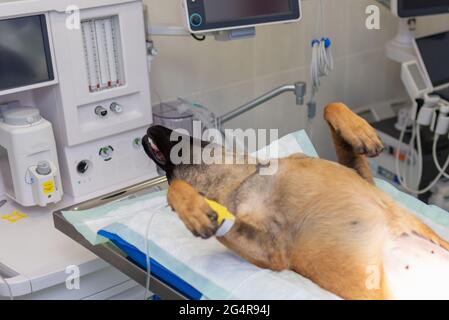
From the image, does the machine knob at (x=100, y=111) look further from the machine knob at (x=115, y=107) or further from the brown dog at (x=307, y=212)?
the brown dog at (x=307, y=212)

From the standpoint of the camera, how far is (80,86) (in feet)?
5.44

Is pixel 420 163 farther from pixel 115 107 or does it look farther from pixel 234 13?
pixel 115 107

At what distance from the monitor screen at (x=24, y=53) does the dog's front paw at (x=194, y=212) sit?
22.8 inches

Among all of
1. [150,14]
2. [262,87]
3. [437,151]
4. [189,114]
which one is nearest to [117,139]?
[189,114]

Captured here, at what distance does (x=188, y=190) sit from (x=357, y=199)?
35 centimetres

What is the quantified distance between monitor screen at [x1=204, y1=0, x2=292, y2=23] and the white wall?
0.45 m

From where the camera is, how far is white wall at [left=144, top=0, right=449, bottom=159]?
217 cm

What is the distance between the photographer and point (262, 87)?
8.02ft

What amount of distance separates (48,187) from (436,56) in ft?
4.43

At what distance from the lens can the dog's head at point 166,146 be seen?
55.3 inches

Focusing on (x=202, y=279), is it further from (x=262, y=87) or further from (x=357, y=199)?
(x=262, y=87)

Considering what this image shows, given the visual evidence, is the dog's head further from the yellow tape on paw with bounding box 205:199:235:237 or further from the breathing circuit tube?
the breathing circuit tube

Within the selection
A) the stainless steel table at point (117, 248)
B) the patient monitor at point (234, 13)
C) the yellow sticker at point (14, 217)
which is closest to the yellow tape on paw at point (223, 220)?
the stainless steel table at point (117, 248)

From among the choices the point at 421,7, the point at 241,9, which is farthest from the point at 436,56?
the point at 241,9
